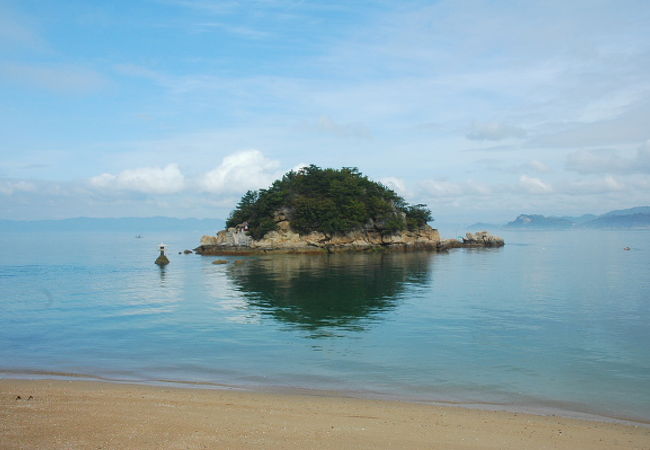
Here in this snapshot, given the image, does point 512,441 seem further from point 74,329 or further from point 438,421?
point 74,329

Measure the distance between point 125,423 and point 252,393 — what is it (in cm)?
413

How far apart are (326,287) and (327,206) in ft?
137

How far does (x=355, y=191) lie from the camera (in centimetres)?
8456

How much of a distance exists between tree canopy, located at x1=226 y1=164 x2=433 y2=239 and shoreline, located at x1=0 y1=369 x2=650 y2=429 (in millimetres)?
62975

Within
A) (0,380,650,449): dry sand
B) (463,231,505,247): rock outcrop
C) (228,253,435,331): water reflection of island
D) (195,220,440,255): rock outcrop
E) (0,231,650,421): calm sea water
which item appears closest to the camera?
(0,380,650,449): dry sand

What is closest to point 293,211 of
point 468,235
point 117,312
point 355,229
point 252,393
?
point 355,229

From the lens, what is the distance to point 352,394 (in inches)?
530

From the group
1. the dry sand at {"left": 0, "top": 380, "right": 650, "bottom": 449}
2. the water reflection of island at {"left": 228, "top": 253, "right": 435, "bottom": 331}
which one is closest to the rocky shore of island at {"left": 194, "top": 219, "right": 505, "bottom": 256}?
the water reflection of island at {"left": 228, "top": 253, "right": 435, "bottom": 331}

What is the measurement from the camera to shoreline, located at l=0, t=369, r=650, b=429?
1184 centimetres

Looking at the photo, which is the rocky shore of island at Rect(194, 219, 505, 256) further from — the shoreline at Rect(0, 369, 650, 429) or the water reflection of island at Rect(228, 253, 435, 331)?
the shoreline at Rect(0, 369, 650, 429)

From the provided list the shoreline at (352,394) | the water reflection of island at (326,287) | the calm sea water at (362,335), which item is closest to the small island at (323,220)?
the water reflection of island at (326,287)

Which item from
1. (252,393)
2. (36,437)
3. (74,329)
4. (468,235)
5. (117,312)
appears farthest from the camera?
(468,235)

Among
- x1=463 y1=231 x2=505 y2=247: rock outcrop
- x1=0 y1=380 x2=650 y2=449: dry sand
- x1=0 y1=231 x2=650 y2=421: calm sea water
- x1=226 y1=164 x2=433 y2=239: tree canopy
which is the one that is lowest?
x1=0 y1=231 x2=650 y2=421: calm sea water

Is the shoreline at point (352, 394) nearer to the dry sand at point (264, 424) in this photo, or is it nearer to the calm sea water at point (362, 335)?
the calm sea water at point (362, 335)
